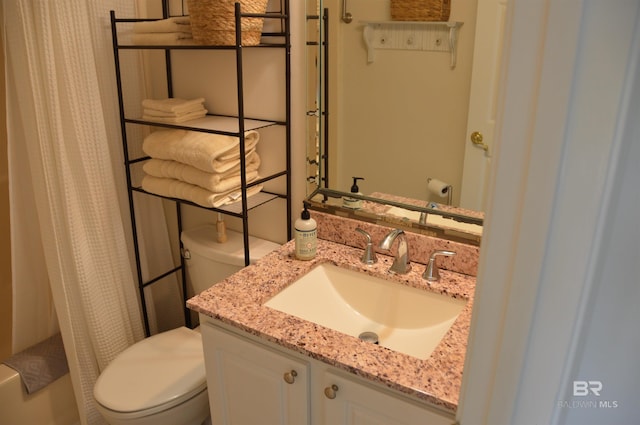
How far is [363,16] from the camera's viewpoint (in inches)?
54.6

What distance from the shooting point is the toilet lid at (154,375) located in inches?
59.5

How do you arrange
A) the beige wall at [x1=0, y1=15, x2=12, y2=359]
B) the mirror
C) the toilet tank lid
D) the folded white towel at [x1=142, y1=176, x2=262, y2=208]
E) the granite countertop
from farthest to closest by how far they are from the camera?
the beige wall at [x1=0, y1=15, x2=12, y2=359], the toilet tank lid, the folded white towel at [x1=142, y1=176, x2=262, y2=208], the mirror, the granite countertop

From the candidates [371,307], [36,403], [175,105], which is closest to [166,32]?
[175,105]

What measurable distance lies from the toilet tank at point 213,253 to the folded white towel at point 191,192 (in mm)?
201

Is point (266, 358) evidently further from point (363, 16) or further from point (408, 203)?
point (363, 16)

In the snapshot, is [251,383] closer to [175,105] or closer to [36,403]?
[175,105]

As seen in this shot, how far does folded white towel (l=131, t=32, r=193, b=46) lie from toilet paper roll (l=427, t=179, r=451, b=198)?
2.84 ft

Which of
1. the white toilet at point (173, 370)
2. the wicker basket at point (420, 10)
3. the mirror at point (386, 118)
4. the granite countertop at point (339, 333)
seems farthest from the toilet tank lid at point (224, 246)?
the wicker basket at point (420, 10)

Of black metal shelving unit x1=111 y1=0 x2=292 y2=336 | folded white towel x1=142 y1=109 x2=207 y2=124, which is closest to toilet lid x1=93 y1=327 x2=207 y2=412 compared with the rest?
black metal shelving unit x1=111 y1=0 x2=292 y2=336

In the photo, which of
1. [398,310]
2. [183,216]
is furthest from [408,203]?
[183,216]

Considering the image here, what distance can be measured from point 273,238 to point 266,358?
0.64 metres

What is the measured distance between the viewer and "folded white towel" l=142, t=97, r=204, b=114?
1.62 metres

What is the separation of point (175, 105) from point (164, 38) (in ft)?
0.70

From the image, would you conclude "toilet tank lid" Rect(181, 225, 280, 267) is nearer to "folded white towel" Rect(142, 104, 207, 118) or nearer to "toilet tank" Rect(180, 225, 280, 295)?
"toilet tank" Rect(180, 225, 280, 295)
